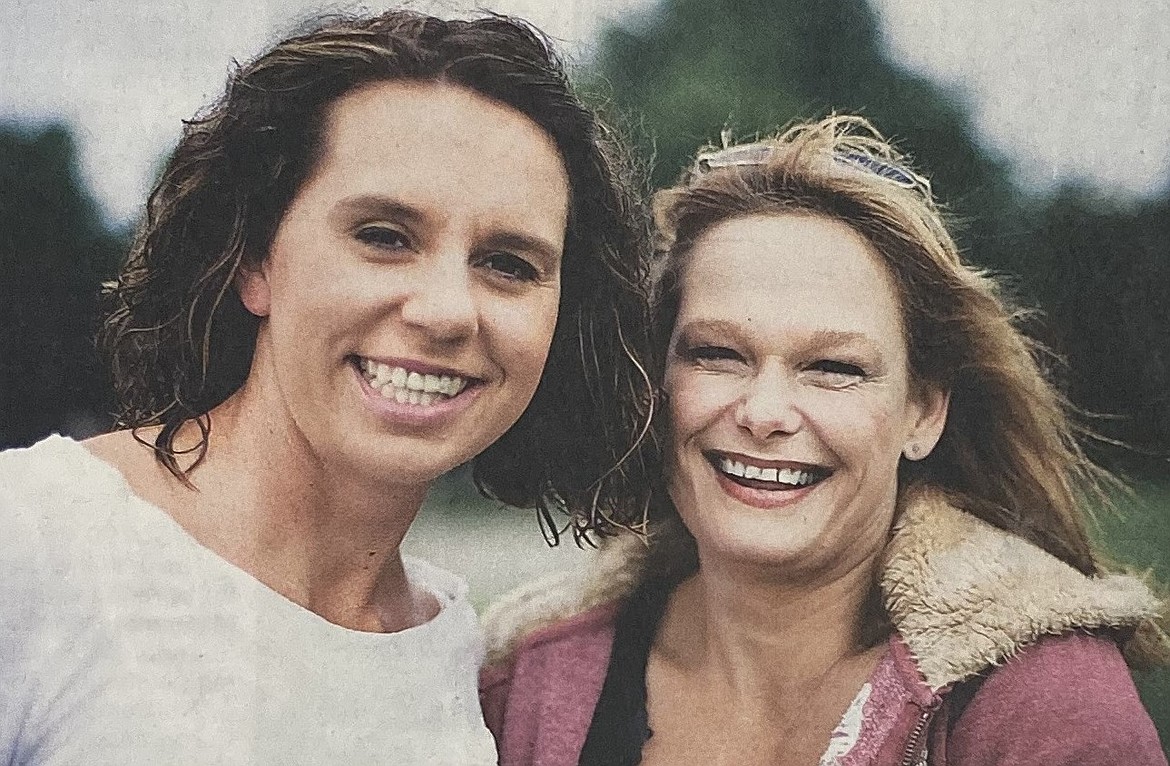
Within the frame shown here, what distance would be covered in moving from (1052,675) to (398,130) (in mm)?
1508

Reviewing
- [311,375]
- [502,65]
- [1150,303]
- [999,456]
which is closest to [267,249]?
[311,375]

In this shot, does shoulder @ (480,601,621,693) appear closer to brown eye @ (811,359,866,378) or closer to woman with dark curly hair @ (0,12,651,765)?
woman with dark curly hair @ (0,12,651,765)

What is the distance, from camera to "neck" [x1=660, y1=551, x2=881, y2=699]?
247 cm

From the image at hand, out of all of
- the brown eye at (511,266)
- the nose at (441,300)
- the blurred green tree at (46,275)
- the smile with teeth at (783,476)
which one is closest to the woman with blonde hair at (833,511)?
the smile with teeth at (783,476)

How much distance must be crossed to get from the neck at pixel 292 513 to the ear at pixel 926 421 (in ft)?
3.08

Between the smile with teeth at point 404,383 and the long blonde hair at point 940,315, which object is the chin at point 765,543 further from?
the smile with teeth at point 404,383

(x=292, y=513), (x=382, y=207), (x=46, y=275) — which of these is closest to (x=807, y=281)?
(x=382, y=207)

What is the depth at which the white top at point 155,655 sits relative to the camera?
2170mm

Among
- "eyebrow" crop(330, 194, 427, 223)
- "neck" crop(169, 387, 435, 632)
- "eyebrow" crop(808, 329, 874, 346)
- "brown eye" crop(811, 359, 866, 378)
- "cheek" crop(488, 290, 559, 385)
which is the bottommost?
"neck" crop(169, 387, 435, 632)

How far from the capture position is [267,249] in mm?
2361

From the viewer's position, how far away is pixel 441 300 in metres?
2.29

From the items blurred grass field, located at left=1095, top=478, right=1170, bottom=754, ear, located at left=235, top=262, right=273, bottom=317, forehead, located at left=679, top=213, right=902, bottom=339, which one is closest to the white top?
ear, located at left=235, top=262, right=273, bottom=317

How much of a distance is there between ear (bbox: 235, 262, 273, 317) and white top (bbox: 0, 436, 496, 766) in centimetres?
38

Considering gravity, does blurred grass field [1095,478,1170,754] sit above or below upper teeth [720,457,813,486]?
above
